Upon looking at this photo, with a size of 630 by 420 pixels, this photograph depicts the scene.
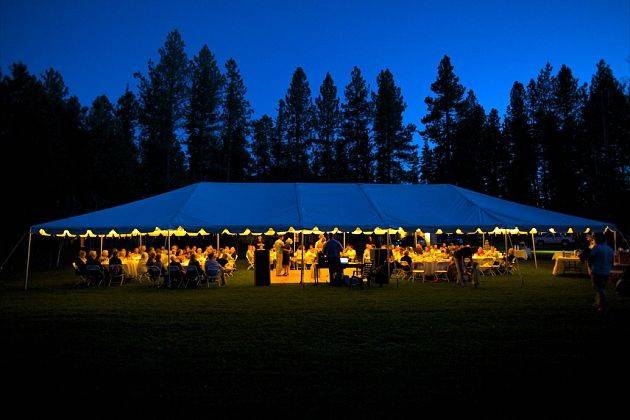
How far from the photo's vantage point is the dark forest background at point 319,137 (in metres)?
29.9

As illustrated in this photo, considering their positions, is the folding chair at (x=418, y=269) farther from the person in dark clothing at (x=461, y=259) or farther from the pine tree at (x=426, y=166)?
the pine tree at (x=426, y=166)

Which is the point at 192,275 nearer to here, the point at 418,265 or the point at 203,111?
the point at 418,265

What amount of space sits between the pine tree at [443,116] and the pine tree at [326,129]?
8.19 metres

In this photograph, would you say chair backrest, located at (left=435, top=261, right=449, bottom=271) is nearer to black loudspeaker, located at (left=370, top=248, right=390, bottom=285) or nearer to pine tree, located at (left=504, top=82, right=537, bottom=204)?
black loudspeaker, located at (left=370, top=248, right=390, bottom=285)

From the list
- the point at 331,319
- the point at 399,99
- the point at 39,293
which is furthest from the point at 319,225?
the point at 399,99

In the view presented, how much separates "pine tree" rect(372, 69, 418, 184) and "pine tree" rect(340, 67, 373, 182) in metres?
0.82

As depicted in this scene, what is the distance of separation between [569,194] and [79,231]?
3860cm

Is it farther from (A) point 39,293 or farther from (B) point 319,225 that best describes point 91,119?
(B) point 319,225

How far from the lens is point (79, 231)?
14242mm

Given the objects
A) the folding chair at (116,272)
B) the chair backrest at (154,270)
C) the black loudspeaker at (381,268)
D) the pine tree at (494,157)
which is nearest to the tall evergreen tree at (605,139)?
the pine tree at (494,157)

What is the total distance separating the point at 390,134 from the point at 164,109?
64.3 feet

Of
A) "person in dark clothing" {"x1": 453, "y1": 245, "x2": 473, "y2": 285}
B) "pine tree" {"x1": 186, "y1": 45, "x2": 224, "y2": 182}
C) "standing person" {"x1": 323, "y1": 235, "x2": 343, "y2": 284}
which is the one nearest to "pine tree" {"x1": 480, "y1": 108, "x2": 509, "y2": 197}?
"pine tree" {"x1": 186, "y1": 45, "x2": 224, "y2": 182}

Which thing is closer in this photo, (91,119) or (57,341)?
(57,341)

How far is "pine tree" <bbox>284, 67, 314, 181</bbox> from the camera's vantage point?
42594 millimetres
